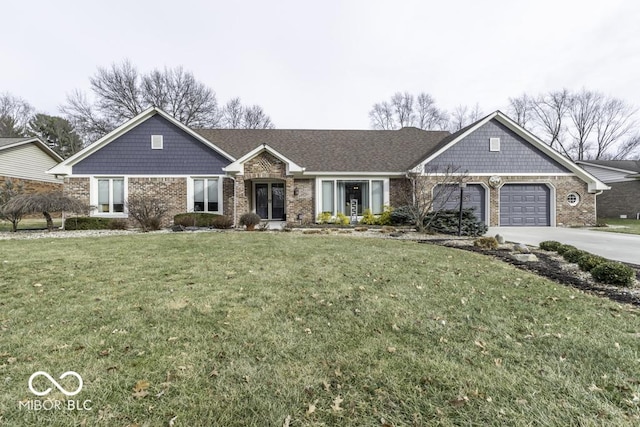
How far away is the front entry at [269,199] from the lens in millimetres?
17125

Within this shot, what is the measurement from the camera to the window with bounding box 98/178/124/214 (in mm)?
15250

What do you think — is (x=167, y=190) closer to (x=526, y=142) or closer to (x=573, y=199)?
(x=526, y=142)

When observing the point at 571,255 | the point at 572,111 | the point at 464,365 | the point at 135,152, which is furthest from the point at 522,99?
the point at 464,365

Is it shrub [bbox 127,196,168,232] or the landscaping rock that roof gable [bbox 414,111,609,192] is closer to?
the landscaping rock

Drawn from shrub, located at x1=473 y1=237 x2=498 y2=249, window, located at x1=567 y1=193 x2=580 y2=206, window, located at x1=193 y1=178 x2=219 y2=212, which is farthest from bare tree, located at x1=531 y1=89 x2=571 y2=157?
window, located at x1=193 y1=178 x2=219 y2=212

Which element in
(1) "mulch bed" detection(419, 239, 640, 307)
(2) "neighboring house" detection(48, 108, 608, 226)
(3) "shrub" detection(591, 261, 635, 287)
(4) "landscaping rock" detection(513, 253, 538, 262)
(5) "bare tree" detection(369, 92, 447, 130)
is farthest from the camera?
(5) "bare tree" detection(369, 92, 447, 130)

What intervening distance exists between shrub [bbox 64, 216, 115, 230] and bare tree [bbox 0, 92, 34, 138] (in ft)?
100

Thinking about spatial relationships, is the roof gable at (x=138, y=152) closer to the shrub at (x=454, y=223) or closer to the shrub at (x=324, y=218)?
the shrub at (x=324, y=218)

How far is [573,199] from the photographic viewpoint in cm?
1614

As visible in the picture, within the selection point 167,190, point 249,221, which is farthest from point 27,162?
point 249,221

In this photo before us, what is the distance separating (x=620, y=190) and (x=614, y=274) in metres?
25.2

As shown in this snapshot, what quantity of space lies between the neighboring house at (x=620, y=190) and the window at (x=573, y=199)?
35.0ft

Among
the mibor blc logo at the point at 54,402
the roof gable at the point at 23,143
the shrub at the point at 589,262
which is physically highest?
the roof gable at the point at 23,143

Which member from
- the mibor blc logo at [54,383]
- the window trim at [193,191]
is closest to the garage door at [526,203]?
the window trim at [193,191]
